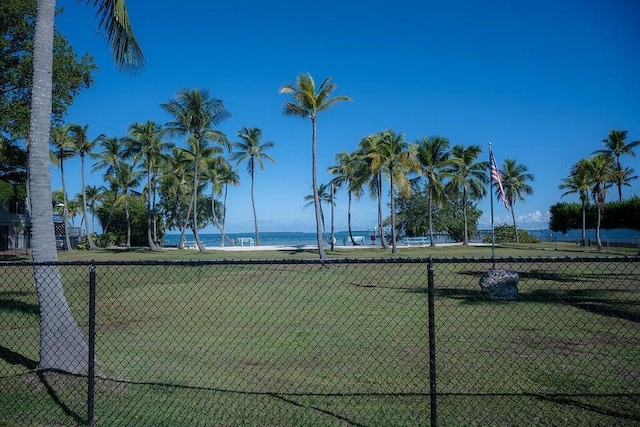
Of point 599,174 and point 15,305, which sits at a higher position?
point 599,174

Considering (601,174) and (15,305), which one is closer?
(15,305)

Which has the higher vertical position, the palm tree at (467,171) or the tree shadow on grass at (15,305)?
the palm tree at (467,171)

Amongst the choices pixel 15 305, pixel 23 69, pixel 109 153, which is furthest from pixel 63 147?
pixel 15 305

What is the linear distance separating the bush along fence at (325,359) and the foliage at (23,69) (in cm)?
1200

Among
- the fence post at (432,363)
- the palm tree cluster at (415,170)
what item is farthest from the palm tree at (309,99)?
the fence post at (432,363)

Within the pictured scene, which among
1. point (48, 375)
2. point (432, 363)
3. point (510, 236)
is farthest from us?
point (510, 236)

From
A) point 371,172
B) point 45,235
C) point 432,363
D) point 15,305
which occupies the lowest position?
point 15,305

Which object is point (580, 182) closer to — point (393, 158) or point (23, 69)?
point (393, 158)

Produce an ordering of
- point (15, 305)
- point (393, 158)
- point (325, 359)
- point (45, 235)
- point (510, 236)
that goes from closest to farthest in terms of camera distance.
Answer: point (45, 235) → point (325, 359) → point (15, 305) → point (393, 158) → point (510, 236)

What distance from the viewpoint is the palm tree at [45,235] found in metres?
6.37

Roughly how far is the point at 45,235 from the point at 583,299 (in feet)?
40.5

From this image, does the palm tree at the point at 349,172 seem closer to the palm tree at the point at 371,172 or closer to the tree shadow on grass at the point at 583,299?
the palm tree at the point at 371,172

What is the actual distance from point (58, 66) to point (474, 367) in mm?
21337

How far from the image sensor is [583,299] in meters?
12.7
